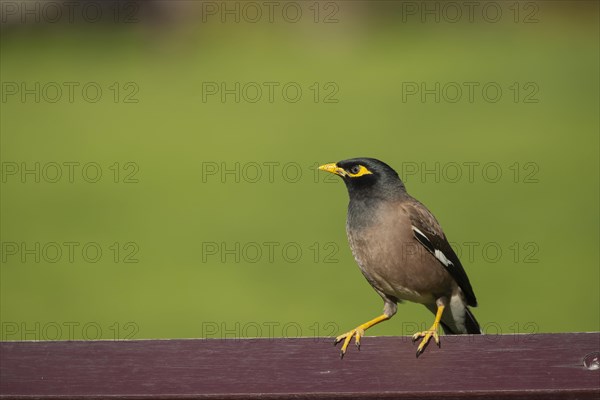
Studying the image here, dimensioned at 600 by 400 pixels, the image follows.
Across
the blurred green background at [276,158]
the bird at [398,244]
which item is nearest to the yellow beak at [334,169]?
the bird at [398,244]

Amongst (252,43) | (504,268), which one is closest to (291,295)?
(504,268)

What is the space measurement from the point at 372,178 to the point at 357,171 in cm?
7

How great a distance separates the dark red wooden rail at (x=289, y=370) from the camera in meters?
2.96

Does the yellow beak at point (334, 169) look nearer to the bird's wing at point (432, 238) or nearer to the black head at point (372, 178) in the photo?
the black head at point (372, 178)

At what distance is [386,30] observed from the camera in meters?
17.8

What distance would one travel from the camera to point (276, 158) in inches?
559

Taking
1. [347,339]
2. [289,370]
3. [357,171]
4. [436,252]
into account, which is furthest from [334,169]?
[289,370]

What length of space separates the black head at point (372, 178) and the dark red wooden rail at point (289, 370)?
4.33ft

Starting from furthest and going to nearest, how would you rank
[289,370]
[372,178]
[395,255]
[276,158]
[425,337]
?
[276,158]
[372,178]
[395,255]
[425,337]
[289,370]

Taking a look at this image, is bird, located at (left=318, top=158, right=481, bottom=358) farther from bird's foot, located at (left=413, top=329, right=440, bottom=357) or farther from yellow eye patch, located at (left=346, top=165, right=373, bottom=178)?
bird's foot, located at (left=413, top=329, right=440, bottom=357)

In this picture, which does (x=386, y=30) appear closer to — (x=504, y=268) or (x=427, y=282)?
(x=504, y=268)

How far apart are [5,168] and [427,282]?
11.5m

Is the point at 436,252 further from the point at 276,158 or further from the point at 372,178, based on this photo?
the point at 276,158

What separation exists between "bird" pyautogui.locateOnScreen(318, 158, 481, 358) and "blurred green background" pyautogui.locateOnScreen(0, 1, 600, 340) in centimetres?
473
